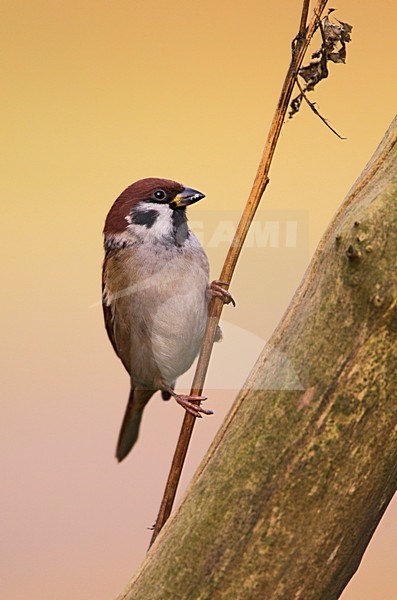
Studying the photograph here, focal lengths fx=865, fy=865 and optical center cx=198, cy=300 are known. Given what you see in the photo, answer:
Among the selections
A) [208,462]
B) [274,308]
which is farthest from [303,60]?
[208,462]

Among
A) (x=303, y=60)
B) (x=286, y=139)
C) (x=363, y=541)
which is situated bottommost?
(x=363, y=541)

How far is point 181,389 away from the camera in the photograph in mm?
1420

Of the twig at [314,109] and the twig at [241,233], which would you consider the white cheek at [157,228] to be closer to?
the twig at [241,233]

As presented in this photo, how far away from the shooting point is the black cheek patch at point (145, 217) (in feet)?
4.65

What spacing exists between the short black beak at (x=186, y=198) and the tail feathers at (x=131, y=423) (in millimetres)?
328

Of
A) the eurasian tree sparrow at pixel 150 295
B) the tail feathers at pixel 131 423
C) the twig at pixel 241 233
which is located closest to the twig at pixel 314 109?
the twig at pixel 241 233

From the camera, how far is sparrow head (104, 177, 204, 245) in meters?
1.36

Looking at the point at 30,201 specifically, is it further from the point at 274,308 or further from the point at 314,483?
the point at 314,483

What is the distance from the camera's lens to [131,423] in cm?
148

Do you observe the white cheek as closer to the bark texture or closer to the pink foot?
the pink foot

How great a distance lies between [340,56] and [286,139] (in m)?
0.16

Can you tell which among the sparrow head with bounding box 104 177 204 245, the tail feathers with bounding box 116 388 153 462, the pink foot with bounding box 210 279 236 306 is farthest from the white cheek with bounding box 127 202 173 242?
the tail feathers with bounding box 116 388 153 462
